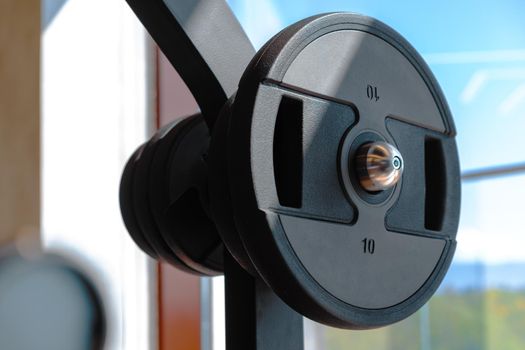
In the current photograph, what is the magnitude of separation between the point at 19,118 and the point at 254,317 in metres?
1.59

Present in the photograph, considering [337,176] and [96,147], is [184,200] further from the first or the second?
[96,147]

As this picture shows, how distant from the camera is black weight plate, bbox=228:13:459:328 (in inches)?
25.4

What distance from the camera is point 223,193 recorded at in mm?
689

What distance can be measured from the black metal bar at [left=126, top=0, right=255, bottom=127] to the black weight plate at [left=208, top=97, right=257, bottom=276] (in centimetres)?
9

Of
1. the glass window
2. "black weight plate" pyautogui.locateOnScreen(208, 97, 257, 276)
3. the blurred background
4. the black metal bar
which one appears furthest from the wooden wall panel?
"black weight plate" pyautogui.locateOnScreen(208, 97, 257, 276)

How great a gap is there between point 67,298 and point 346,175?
1314 millimetres

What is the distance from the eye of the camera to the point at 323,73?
0.71 m

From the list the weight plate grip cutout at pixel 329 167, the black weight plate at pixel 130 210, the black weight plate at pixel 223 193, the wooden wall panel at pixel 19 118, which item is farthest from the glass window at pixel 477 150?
the black weight plate at pixel 223 193

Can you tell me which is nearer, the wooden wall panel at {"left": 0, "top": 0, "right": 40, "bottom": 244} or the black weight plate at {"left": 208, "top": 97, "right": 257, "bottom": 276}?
the black weight plate at {"left": 208, "top": 97, "right": 257, "bottom": 276}

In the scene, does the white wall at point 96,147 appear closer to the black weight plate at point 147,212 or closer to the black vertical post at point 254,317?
the black weight plate at point 147,212

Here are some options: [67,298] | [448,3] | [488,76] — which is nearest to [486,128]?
[488,76]

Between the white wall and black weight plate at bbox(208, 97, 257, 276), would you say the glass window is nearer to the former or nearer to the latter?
the white wall

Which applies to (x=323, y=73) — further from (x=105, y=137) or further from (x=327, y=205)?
(x=105, y=137)

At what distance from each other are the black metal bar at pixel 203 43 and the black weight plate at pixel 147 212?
14 centimetres
